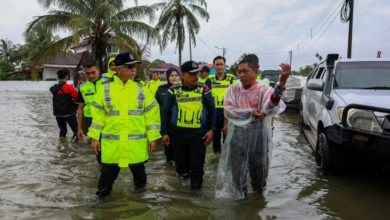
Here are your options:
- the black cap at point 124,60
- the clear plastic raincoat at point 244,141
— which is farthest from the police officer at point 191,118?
the black cap at point 124,60

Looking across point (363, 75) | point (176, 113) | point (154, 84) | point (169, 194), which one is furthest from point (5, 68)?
point (363, 75)

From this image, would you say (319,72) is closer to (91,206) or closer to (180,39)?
(91,206)

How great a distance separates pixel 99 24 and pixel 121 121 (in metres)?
16.3

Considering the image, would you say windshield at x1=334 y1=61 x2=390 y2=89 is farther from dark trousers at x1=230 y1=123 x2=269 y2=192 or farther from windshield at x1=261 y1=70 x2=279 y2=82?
windshield at x1=261 y1=70 x2=279 y2=82

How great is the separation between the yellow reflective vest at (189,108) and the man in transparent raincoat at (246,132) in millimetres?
407

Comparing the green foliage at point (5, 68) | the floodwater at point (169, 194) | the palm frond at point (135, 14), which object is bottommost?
the floodwater at point (169, 194)

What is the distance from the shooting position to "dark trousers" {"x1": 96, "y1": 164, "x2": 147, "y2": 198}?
4539 millimetres

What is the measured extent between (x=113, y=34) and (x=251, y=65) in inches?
663

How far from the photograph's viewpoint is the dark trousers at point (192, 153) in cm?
497

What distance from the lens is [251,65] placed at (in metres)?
4.48

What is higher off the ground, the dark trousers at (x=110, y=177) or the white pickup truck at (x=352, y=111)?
the white pickup truck at (x=352, y=111)

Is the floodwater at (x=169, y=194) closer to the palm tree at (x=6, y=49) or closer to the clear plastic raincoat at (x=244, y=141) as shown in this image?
the clear plastic raincoat at (x=244, y=141)

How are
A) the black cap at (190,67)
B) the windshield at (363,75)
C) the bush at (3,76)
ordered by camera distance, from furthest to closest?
→ 1. the bush at (3,76)
2. the windshield at (363,75)
3. the black cap at (190,67)

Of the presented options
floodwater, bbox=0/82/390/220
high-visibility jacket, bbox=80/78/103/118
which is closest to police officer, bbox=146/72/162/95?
floodwater, bbox=0/82/390/220
